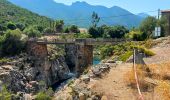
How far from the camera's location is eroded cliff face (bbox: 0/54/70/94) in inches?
2985

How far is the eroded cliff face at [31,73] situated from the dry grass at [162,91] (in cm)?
4878

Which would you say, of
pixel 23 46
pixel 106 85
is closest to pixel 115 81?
pixel 106 85

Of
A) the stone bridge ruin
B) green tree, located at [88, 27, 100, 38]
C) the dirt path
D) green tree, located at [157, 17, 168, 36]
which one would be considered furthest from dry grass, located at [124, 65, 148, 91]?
green tree, located at [88, 27, 100, 38]

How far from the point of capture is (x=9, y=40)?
8894 centimetres

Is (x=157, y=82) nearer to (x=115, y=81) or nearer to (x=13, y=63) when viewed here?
(x=115, y=81)

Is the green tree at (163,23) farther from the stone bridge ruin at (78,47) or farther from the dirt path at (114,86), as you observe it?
the dirt path at (114,86)

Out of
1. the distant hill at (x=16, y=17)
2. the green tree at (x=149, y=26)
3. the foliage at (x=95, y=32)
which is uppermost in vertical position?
the distant hill at (x=16, y=17)

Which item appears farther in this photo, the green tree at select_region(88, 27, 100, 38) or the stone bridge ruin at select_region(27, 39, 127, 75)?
the green tree at select_region(88, 27, 100, 38)

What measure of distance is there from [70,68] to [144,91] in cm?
9309

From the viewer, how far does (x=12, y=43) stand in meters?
89.3

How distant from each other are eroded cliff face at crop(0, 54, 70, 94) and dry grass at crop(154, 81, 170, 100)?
48784 millimetres

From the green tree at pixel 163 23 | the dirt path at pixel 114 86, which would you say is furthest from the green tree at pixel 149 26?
the dirt path at pixel 114 86

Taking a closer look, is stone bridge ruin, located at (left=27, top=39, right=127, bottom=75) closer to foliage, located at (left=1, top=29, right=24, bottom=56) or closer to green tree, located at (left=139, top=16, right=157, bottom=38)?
foliage, located at (left=1, top=29, right=24, bottom=56)

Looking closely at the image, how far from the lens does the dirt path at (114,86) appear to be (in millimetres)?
20328
